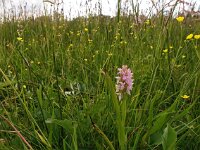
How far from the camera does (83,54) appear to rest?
2.36 meters

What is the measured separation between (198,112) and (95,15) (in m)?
3.33

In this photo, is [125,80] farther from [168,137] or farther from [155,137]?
[155,137]

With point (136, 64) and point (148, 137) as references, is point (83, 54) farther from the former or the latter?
point (148, 137)

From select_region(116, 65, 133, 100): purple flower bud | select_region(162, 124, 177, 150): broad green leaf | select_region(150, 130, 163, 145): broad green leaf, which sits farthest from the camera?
select_region(150, 130, 163, 145): broad green leaf

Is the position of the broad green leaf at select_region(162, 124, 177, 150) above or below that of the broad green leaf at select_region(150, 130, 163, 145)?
above

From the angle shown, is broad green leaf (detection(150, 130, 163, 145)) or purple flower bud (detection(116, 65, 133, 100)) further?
broad green leaf (detection(150, 130, 163, 145))

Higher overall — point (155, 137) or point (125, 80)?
point (125, 80)

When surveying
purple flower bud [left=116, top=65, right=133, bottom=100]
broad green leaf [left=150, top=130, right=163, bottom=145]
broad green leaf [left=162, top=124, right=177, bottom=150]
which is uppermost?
purple flower bud [left=116, top=65, right=133, bottom=100]

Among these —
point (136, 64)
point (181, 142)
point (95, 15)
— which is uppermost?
point (95, 15)

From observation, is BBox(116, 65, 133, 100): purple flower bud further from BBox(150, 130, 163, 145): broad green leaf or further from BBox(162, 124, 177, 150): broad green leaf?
BBox(150, 130, 163, 145): broad green leaf

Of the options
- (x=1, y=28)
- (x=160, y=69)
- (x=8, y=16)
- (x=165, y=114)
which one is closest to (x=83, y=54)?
(x=160, y=69)

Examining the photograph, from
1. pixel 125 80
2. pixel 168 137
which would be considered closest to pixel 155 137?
pixel 168 137

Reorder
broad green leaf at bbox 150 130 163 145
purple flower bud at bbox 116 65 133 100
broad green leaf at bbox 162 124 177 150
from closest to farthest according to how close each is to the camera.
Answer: purple flower bud at bbox 116 65 133 100 → broad green leaf at bbox 162 124 177 150 → broad green leaf at bbox 150 130 163 145

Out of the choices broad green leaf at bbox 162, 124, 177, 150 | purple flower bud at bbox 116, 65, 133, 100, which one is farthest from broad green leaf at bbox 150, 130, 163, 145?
purple flower bud at bbox 116, 65, 133, 100
